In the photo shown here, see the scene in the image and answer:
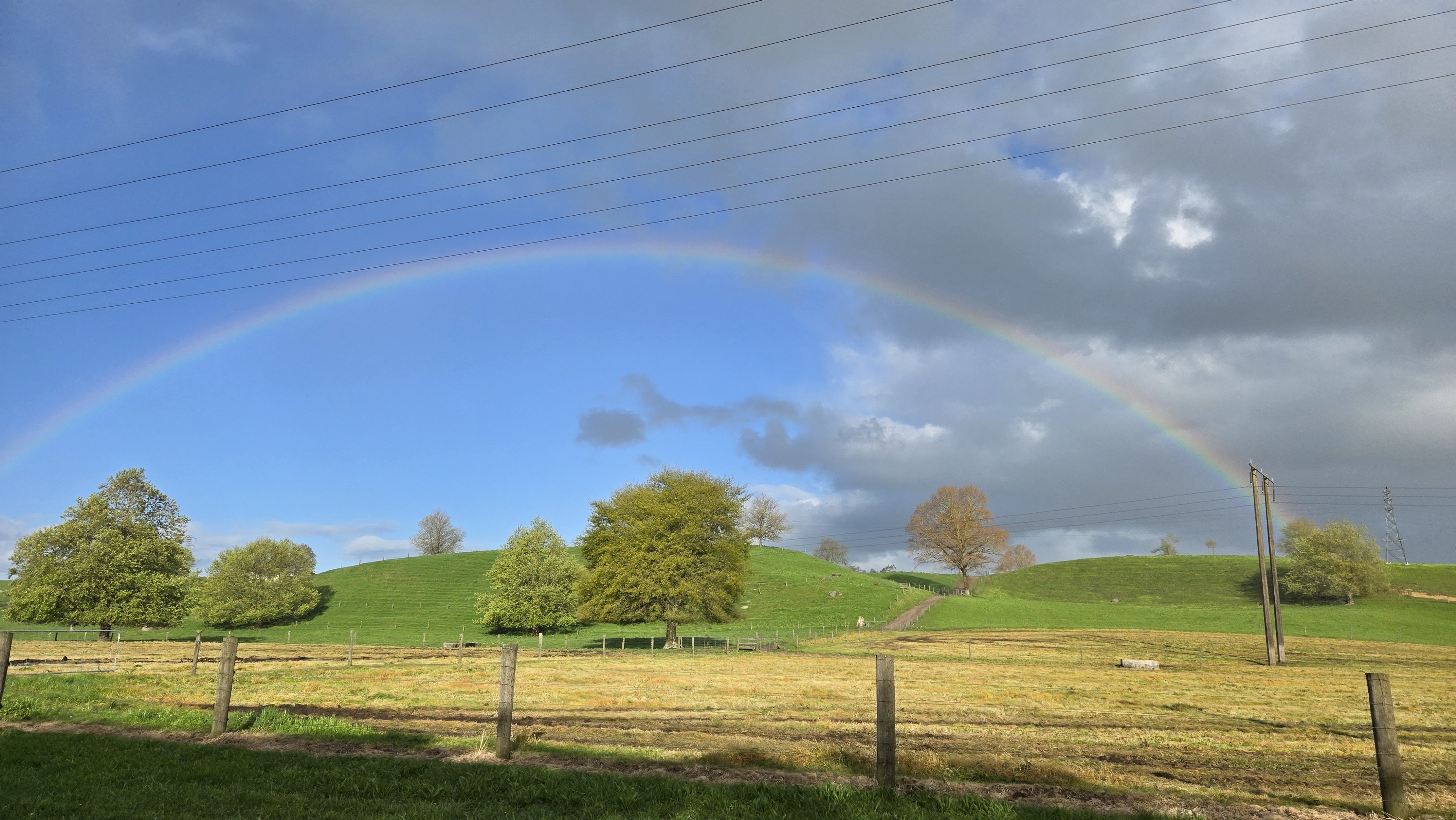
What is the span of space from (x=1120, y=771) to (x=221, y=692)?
18.3 m

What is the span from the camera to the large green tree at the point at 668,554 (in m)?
64.1

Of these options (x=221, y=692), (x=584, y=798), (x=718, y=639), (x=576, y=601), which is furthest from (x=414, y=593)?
(x=584, y=798)

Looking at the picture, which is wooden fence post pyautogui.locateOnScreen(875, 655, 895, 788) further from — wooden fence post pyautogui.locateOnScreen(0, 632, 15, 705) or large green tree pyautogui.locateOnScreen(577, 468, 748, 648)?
large green tree pyautogui.locateOnScreen(577, 468, 748, 648)

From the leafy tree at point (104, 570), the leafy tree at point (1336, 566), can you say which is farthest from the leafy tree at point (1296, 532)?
the leafy tree at point (104, 570)

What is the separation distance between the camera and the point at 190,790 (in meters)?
11.0

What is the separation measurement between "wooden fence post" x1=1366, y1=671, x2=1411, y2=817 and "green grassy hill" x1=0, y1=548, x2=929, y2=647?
6184cm

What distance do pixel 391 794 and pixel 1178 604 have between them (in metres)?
141

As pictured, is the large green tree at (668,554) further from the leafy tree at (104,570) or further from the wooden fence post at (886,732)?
the wooden fence post at (886,732)

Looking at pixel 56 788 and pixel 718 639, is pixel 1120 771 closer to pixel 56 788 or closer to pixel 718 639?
pixel 56 788

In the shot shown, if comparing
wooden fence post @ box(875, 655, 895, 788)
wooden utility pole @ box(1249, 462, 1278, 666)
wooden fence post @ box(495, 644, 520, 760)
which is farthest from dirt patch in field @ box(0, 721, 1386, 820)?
wooden utility pole @ box(1249, 462, 1278, 666)

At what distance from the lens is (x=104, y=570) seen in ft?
238

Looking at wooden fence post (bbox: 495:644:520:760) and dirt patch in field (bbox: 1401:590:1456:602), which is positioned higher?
wooden fence post (bbox: 495:644:520:760)

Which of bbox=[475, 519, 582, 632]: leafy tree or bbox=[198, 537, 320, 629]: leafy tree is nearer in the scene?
bbox=[475, 519, 582, 632]: leafy tree

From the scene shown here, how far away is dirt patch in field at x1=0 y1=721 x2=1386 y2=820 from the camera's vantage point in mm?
10719
